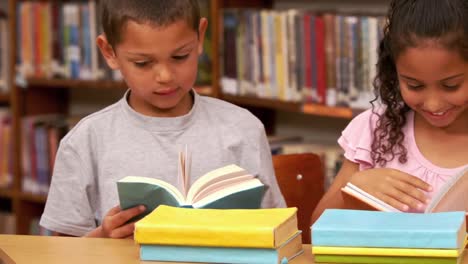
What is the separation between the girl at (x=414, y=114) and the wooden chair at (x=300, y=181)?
0.12 m

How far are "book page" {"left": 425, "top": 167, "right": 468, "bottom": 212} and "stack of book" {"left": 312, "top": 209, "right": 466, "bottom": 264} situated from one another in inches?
2.9

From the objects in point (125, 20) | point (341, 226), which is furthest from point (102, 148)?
point (341, 226)

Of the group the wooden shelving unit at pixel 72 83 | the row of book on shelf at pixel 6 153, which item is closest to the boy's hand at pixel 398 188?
the wooden shelving unit at pixel 72 83

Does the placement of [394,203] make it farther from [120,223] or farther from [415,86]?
[120,223]

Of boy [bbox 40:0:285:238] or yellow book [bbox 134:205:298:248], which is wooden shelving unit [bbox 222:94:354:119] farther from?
yellow book [bbox 134:205:298:248]

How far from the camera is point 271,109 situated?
11.4ft

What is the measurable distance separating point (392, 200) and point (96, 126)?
0.66m

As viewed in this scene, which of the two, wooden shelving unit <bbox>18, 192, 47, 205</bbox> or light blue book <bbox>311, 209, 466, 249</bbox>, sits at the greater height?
light blue book <bbox>311, 209, 466, 249</bbox>

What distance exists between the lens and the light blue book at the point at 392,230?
1.25 metres

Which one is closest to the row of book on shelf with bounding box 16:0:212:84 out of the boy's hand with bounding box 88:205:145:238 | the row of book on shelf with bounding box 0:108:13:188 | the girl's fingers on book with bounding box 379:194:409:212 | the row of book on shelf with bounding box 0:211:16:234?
the row of book on shelf with bounding box 0:108:13:188

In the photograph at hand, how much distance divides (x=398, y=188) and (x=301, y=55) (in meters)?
1.40

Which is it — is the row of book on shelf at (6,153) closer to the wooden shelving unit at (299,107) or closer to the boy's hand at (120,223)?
the wooden shelving unit at (299,107)

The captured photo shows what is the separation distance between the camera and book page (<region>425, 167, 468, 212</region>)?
1410 mm

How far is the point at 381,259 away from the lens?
50.3 inches
